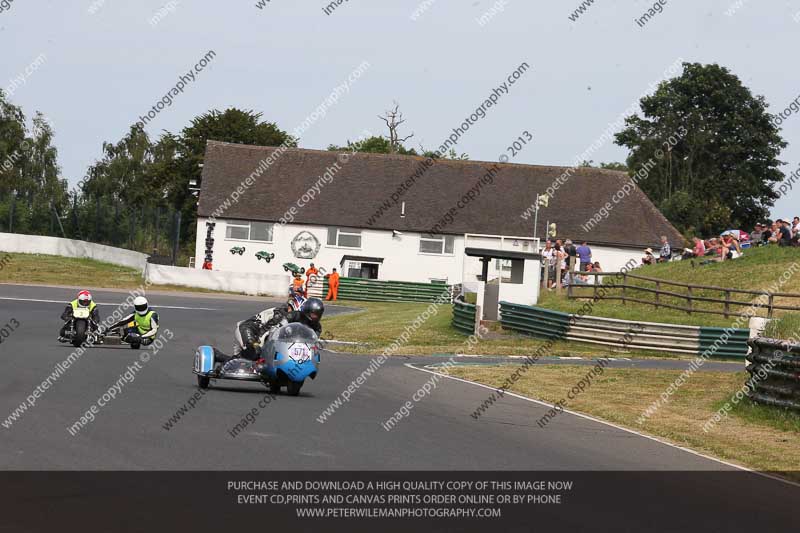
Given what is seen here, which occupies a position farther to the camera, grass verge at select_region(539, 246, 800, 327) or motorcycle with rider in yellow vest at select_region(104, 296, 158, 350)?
grass verge at select_region(539, 246, 800, 327)

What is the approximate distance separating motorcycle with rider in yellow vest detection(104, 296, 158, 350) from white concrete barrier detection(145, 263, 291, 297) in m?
26.2

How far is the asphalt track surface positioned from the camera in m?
10.3

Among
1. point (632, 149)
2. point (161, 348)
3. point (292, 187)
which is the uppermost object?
point (632, 149)

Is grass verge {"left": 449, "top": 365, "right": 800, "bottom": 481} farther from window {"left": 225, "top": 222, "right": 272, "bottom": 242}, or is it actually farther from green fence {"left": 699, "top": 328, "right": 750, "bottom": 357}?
window {"left": 225, "top": 222, "right": 272, "bottom": 242}

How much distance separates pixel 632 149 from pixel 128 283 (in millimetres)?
53212

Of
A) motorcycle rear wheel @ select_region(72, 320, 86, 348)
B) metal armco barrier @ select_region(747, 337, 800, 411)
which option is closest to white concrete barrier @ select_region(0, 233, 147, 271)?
motorcycle rear wheel @ select_region(72, 320, 86, 348)

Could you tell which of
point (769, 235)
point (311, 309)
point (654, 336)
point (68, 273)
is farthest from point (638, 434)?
point (68, 273)

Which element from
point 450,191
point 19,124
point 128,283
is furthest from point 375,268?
point 19,124

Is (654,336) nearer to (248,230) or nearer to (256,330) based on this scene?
(256,330)

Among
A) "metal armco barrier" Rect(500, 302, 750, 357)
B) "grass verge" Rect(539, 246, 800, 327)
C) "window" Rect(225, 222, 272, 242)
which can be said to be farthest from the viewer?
"window" Rect(225, 222, 272, 242)

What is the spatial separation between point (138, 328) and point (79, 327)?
1.19 m
